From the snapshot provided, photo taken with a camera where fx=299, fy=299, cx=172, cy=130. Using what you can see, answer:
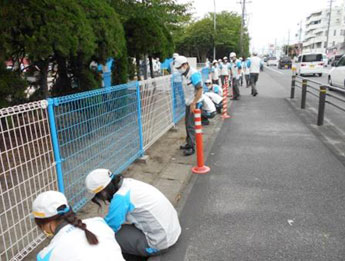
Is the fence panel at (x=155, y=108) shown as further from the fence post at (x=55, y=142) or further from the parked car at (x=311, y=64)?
the parked car at (x=311, y=64)

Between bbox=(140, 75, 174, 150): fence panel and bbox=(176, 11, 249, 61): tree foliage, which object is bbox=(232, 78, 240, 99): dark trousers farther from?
bbox=(176, 11, 249, 61): tree foliage

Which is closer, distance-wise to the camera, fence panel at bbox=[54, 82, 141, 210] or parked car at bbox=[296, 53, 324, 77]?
fence panel at bbox=[54, 82, 141, 210]

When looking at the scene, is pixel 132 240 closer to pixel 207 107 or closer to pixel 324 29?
pixel 207 107

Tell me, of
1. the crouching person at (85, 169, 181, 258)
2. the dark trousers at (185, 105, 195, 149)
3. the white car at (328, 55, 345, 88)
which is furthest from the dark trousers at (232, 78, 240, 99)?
the crouching person at (85, 169, 181, 258)

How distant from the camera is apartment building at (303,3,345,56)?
78562mm

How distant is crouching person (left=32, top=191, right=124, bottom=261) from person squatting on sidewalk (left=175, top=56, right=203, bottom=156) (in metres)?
3.56

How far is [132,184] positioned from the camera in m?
2.55

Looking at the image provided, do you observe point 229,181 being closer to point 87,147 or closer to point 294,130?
point 87,147

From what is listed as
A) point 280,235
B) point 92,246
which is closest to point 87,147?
point 92,246

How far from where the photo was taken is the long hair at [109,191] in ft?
7.86

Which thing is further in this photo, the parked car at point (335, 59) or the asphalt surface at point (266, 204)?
the parked car at point (335, 59)

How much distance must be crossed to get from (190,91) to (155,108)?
825 millimetres

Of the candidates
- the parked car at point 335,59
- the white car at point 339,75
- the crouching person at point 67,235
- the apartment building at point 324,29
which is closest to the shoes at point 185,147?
the crouching person at point 67,235

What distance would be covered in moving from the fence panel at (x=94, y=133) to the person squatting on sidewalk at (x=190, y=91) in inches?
39.2
